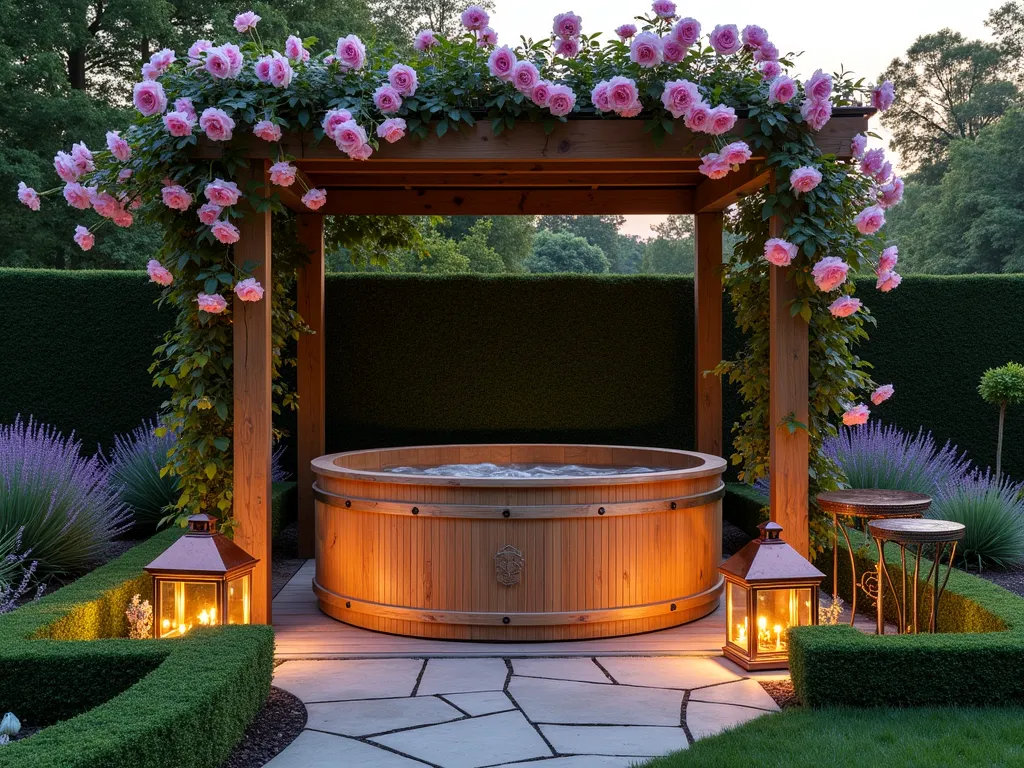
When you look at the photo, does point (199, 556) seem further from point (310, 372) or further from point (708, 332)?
point (708, 332)

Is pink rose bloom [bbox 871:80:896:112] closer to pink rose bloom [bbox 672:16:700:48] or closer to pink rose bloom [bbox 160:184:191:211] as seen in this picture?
pink rose bloom [bbox 672:16:700:48]

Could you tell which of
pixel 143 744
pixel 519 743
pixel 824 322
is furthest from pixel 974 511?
pixel 143 744

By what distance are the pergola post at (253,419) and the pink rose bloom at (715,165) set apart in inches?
89.6

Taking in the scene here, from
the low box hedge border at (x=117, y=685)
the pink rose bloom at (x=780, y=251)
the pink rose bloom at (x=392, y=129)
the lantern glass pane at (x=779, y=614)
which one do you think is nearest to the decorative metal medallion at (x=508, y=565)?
the lantern glass pane at (x=779, y=614)

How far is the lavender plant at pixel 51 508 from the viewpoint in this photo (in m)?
5.59

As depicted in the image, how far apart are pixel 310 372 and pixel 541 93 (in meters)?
3.21

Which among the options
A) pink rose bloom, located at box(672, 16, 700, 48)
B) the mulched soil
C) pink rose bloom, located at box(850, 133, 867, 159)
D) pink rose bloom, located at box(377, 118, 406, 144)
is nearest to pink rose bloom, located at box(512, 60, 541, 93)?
pink rose bloom, located at box(377, 118, 406, 144)

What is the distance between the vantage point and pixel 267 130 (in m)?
4.57

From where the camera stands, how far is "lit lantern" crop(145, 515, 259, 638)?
4277 mm

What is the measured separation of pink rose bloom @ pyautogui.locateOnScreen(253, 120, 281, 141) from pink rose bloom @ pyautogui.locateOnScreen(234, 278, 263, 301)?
0.71 metres

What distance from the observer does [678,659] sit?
15.2ft

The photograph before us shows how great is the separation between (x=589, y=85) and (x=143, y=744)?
11.9 feet

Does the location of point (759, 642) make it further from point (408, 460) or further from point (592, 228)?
point (592, 228)

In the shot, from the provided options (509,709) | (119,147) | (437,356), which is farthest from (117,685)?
(437,356)
